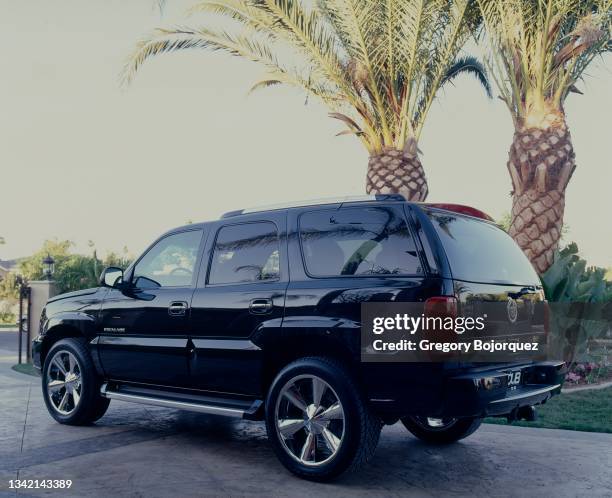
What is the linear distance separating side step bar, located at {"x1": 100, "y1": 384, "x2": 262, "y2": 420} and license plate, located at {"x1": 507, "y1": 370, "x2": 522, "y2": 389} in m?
1.87

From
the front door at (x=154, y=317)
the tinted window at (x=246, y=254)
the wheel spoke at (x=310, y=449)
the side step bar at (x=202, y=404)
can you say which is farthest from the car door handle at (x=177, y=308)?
the wheel spoke at (x=310, y=449)

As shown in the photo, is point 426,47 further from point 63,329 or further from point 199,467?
point 199,467

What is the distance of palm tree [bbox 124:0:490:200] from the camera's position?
41.0 feet

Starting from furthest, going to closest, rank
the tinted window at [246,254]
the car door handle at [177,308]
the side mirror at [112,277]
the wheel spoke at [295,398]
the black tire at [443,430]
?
1. the side mirror at [112,277]
2. the black tire at [443,430]
3. the car door handle at [177,308]
4. the tinted window at [246,254]
5. the wheel spoke at [295,398]

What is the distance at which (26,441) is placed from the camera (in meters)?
6.45

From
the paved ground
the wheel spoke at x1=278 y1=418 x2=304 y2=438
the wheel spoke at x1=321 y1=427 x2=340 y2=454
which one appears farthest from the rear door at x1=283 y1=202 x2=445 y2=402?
the paved ground

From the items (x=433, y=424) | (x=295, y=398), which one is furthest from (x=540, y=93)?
(x=295, y=398)

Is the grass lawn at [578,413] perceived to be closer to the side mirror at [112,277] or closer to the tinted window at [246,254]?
the tinted window at [246,254]

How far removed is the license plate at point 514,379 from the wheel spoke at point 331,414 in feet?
3.90

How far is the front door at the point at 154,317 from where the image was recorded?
6.19 meters

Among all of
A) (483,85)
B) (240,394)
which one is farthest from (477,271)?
(483,85)

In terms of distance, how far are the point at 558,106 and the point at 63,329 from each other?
9071 mm

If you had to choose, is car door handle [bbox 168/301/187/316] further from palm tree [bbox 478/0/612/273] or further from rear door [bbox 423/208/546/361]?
palm tree [bbox 478/0/612/273]

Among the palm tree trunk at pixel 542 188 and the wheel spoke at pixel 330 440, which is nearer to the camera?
the wheel spoke at pixel 330 440
